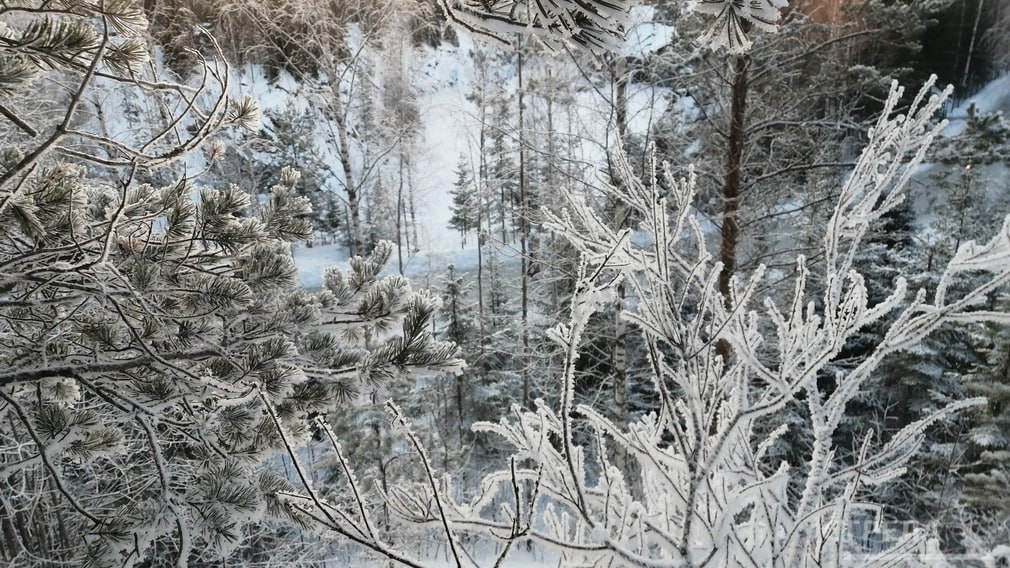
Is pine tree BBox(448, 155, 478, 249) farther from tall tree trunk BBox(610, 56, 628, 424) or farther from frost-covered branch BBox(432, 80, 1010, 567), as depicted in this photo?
frost-covered branch BBox(432, 80, 1010, 567)

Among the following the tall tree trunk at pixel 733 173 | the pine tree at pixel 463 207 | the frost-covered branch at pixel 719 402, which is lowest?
the frost-covered branch at pixel 719 402

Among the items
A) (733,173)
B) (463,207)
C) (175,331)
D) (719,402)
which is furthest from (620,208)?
(463,207)

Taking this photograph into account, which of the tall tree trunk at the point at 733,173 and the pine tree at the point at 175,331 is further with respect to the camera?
the tall tree trunk at the point at 733,173

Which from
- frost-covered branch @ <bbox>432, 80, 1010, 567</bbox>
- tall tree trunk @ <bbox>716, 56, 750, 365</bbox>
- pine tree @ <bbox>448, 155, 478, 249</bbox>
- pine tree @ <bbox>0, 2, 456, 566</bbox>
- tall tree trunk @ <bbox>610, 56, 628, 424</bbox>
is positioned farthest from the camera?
pine tree @ <bbox>448, 155, 478, 249</bbox>

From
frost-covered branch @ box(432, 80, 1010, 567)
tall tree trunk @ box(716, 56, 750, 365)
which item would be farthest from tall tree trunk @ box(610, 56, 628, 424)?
frost-covered branch @ box(432, 80, 1010, 567)

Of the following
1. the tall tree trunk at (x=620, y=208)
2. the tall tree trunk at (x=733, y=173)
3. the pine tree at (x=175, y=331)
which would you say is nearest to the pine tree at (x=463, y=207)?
the tall tree trunk at (x=620, y=208)

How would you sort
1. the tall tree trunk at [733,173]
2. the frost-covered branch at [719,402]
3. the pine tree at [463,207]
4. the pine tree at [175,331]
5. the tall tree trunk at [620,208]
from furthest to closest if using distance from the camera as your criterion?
the pine tree at [463,207]
the tall tree trunk at [620,208]
the tall tree trunk at [733,173]
the pine tree at [175,331]
the frost-covered branch at [719,402]

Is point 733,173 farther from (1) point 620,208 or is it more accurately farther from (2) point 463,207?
(2) point 463,207

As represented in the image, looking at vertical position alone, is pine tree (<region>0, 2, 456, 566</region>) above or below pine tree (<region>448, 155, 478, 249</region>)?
below

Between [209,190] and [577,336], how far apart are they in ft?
5.61

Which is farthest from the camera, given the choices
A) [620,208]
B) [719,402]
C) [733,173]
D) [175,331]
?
[620,208]

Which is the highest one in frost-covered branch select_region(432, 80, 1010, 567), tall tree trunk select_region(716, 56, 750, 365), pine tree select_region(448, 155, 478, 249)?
pine tree select_region(448, 155, 478, 249)

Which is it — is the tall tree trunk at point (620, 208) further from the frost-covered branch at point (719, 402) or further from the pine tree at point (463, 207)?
the pine tree at point (463, 207)

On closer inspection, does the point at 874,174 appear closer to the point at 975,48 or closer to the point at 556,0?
the point at 556,0
